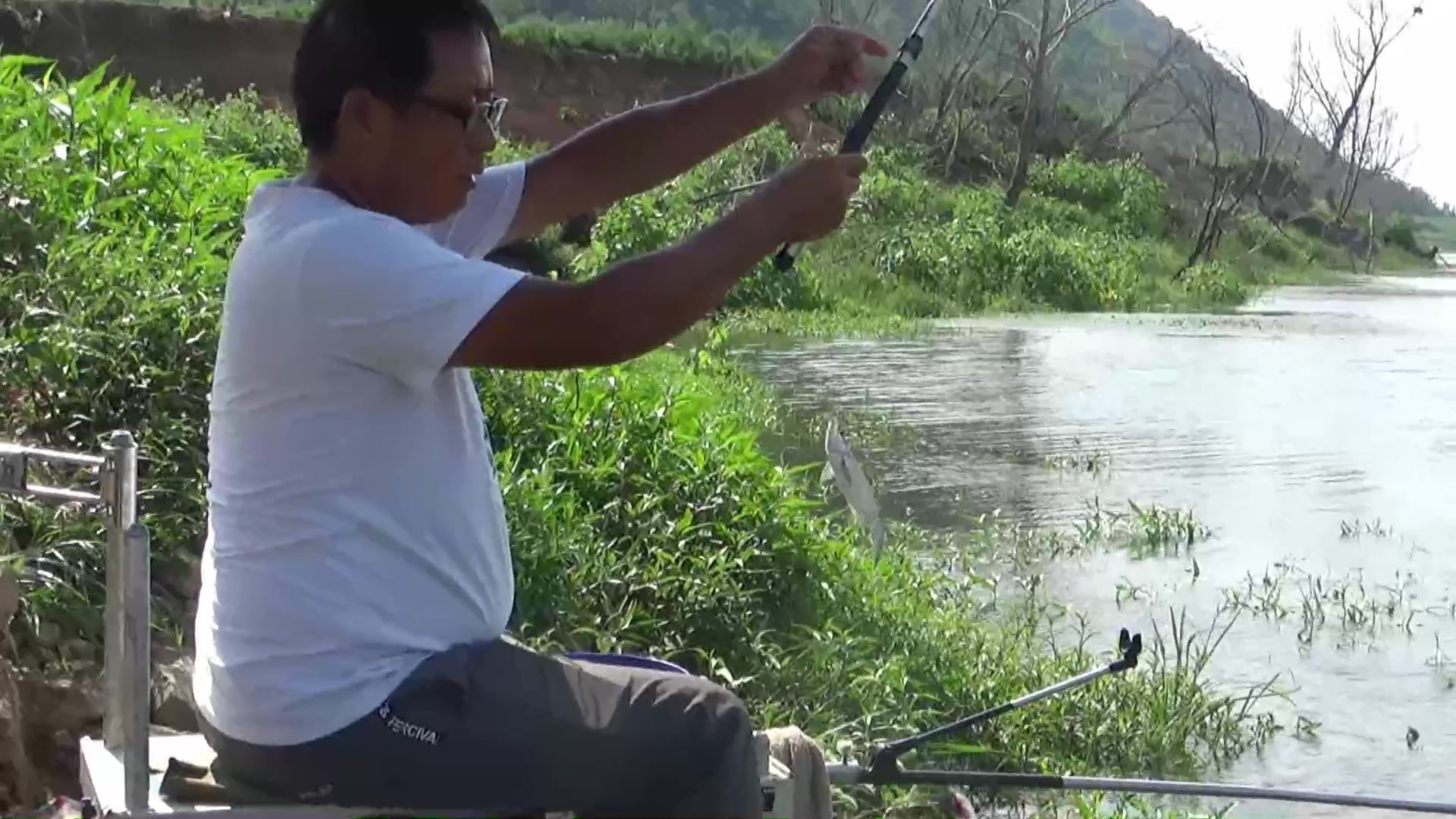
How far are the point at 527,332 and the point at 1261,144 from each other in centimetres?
2846

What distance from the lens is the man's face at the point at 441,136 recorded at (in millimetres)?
1606

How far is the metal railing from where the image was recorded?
1.75 m

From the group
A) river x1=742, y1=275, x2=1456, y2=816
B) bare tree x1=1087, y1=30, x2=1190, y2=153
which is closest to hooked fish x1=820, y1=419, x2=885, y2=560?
river x1=742, y1=275, x2=1456, y2=816

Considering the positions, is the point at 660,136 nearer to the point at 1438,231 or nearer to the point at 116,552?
the point at 116,552

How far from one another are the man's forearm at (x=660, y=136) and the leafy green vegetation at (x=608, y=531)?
169 centimetres

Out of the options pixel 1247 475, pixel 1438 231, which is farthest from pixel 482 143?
pixel 1438 231

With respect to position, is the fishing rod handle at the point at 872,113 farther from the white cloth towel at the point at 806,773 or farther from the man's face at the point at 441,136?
the white cloth towel at the point at 806,773

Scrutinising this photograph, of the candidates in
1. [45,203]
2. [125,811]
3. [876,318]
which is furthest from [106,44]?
[125,811]

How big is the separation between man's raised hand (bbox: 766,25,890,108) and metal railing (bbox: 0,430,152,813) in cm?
86

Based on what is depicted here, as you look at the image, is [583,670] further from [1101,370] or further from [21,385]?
[1101,370]

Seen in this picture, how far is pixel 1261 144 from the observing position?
28.4 m

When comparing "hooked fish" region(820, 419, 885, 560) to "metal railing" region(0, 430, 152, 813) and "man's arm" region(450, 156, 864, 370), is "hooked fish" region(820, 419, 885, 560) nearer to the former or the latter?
"metal railing" region(0, 430, 152, 813)

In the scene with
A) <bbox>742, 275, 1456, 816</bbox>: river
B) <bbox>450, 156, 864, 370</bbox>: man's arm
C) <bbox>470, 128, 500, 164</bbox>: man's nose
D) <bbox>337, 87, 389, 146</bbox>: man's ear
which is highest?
<bbox>337, 87, 389, 146</bbox>: man's ear

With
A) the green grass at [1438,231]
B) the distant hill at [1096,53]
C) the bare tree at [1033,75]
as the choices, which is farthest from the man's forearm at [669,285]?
the green grass at [1438,231]
